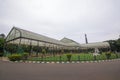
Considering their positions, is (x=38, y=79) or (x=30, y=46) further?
(x=30, y=46)

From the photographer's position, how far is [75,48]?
47.6m

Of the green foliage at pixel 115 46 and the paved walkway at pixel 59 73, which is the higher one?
the green foliage at pixel 115 46

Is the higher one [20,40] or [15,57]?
[20,40]

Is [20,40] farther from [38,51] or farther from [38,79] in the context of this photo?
[38,79]

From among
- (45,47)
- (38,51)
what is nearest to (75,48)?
(45,47)

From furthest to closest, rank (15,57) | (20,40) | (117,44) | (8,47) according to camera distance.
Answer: (117,44)
(8,47)
(20,40)
(15,57)

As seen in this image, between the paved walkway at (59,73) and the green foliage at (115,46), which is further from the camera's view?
the green foliage at (115,46)

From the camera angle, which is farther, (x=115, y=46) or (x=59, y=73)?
(x=115, y=46)

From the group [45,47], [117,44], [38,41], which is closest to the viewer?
[38,41]

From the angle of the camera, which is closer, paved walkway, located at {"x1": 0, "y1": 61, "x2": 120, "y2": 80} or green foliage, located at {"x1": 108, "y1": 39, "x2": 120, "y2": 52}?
paved walkway, located at {"x1": 0, "y1": 61, "x2": 120, "y2": 80}

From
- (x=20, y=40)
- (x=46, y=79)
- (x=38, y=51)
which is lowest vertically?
(x=46, y=79)

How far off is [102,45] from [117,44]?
21.3ft

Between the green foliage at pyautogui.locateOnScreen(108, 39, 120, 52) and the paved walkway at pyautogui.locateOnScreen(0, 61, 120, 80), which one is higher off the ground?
the green foliage at pyautogui.locateOnScreen(108, 39, 120, 52)

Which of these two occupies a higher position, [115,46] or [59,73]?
[115,46]
